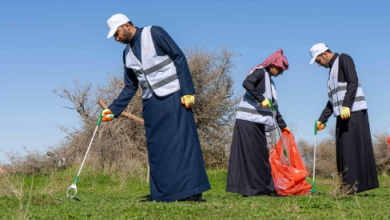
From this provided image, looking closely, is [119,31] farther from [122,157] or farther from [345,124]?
[122,157]

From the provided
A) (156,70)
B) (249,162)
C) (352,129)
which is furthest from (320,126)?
(156,70)

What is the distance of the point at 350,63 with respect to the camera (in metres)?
6.23

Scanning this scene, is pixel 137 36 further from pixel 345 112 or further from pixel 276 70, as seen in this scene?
pixel 345 112

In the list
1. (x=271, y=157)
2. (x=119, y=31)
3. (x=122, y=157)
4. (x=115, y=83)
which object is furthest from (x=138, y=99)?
(x=119, y=31)

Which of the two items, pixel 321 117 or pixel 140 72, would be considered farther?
pixel 321 117

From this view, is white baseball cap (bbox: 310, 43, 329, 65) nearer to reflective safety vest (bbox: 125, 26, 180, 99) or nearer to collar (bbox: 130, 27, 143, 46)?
reflective safety vest (bbox: 125, 26, 180, 99)

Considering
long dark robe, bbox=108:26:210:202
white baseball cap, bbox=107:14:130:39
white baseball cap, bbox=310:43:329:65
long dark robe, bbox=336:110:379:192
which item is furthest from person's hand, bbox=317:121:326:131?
white baseball cap, bbox=107:14:130:39

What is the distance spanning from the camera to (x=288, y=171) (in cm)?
659

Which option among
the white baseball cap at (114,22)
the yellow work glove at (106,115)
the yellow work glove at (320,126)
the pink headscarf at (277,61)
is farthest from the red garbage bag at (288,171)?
the white baseball cap at (114,22)

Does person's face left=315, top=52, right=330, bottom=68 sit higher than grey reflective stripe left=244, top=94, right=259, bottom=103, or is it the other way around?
person's face left=315, top=52, right=330, bottom=68

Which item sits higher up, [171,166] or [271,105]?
[271,105]

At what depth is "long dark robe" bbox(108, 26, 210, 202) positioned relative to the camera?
17.1 ft

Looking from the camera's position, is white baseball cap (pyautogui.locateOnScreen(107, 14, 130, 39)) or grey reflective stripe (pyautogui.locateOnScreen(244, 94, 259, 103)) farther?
grey reflective stripe (pyautogui.locateOnScreen(244, 94, 259, 103))

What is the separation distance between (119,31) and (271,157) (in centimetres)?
304
